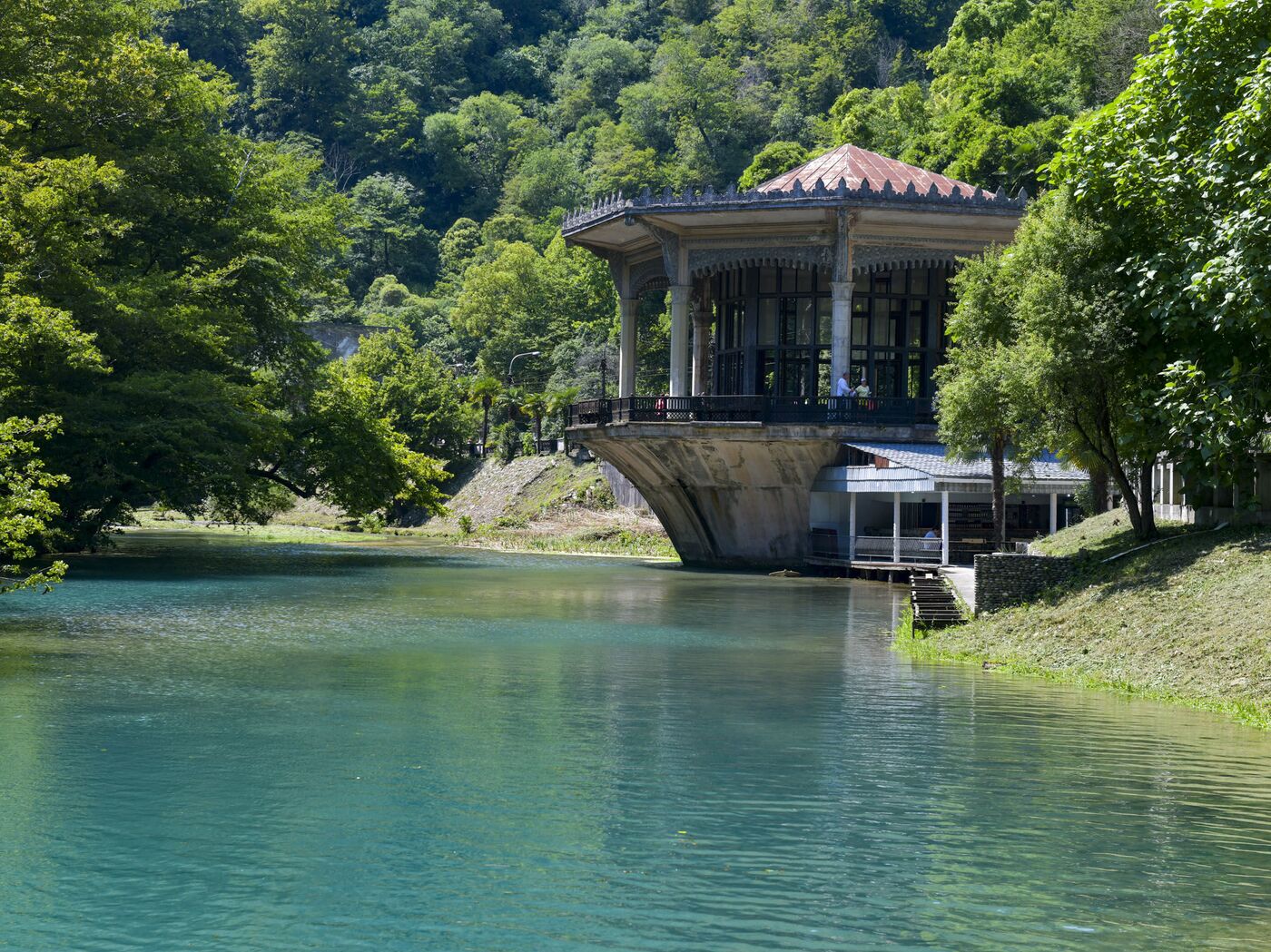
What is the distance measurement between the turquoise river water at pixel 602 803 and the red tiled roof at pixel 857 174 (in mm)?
26685

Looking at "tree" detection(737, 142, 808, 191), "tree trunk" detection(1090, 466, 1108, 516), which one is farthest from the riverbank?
"tree trunk" detection(1090, 466, 1108, 516)

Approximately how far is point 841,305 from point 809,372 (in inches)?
138

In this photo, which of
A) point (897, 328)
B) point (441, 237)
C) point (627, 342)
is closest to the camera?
point (897, 328)

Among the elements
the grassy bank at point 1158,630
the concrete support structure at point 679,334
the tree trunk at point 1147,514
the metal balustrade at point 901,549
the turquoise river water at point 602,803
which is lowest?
the turquoise river water at point 602,803

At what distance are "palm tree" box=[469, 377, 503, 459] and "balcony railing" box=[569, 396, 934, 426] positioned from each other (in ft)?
133

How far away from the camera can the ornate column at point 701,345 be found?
5591 cm

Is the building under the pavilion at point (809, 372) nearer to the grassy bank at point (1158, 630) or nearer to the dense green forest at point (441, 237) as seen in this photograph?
the dense green forest at point (441, 237)

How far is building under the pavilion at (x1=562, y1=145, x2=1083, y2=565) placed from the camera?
1820 inches

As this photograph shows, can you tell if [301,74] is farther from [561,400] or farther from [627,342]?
[627,342]

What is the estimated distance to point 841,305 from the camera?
47562 millimetres

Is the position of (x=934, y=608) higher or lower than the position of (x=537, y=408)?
lower

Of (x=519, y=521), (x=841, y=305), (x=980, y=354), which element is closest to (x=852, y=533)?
(x=841, y=305)

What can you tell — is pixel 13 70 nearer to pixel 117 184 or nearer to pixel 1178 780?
pixel 117 184

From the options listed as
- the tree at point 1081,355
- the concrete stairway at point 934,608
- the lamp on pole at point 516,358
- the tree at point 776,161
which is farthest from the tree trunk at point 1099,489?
the lamp on pole at point 516,358
